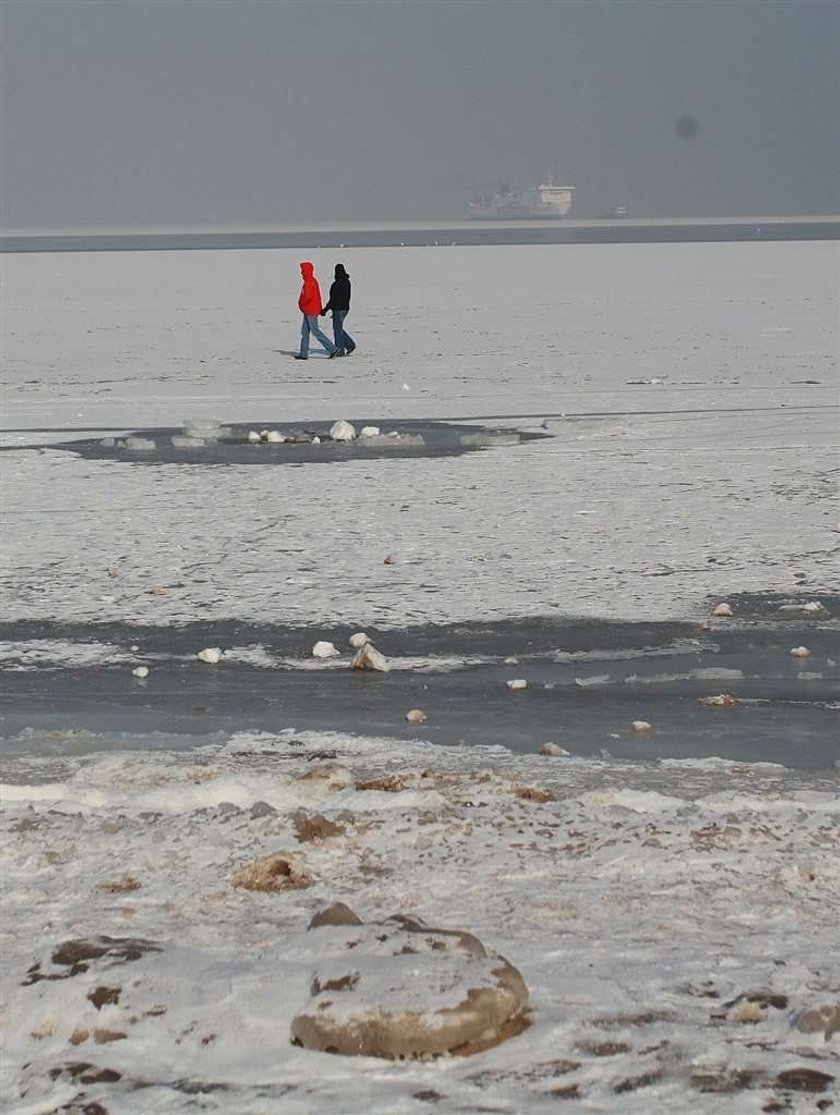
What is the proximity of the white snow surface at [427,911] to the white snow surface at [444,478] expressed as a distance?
2.66 meters

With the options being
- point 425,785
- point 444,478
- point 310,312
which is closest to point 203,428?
point 444,478

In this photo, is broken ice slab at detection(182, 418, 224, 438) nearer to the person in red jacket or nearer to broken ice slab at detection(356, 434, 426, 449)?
broken ice slab at detection(356, 434, 426, 449)

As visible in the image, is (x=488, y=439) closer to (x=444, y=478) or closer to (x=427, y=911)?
(x=444, y=478)

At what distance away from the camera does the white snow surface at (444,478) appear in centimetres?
882

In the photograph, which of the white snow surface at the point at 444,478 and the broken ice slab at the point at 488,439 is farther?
the broken ice slab at the point at 488,439

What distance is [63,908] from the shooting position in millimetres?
4469

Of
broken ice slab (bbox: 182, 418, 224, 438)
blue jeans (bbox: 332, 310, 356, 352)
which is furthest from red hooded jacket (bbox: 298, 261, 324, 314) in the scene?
broken ice slab (bbox: 182, 418, 224, 438)

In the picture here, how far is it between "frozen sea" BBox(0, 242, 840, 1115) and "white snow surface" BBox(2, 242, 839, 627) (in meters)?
0.05

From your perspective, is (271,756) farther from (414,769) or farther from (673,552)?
(673,552)

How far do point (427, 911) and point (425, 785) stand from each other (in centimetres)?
111

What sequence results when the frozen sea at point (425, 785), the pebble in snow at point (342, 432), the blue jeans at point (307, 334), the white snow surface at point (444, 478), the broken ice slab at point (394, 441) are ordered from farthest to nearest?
the blue jeans at point (307, 334) → the pebble in snow at point (342, 432) → the broken ice slab at point (394, 441) → the white snow surface at point (444, 478) → the frozen sea at point (425, 785)

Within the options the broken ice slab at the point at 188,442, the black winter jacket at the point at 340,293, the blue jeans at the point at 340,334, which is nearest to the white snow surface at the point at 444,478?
the blue jeans at the point at 340,334

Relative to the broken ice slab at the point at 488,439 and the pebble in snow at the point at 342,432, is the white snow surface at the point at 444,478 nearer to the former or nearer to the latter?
the broken ice slab at the point at 488,439

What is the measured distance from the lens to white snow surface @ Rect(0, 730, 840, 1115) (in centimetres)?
349
